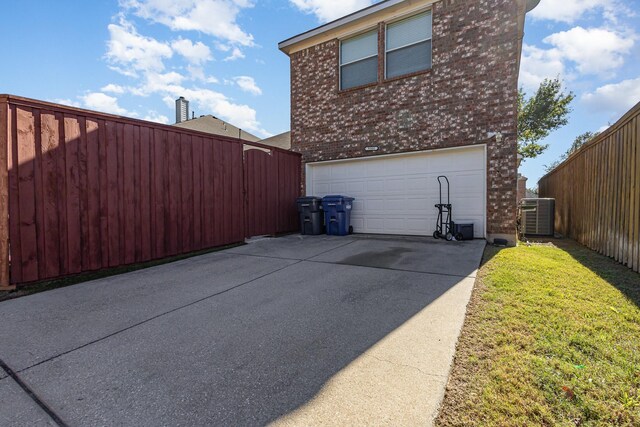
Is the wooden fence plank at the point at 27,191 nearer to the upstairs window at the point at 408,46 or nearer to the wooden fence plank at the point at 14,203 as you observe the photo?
the wooden fence plank at the point at 14,203

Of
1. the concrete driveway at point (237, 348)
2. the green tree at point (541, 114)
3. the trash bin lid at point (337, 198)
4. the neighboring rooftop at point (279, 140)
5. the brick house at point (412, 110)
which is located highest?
the green tree at point (541, 114)

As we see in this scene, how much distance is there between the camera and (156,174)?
18.6 ft

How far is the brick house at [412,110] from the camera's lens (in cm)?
675

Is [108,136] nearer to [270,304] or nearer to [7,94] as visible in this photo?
[7,94]

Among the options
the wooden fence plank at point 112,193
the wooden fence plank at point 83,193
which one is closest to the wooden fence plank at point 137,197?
the wooden fence plank at point 112,193

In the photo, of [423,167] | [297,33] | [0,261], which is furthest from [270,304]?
[297,33]

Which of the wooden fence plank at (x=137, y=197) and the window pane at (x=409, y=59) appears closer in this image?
the wooden fence plank at (x=137, y=197)

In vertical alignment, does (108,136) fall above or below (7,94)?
below

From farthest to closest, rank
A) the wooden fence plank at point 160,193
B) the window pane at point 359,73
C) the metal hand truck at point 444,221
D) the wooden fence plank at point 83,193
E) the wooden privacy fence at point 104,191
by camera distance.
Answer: the window pane at point 359,73 → the metal hand truck at point 444,221 → the wooden fence plank at point 160,193 → the wooden fence plank at point 83,193 → the wooden privacy fence at point 104,191

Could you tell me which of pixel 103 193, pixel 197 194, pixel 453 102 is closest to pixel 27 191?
pixel 103 193

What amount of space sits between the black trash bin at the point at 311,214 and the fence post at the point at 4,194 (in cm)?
590

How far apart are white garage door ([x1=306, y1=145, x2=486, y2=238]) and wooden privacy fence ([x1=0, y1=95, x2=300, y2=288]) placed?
295 centimetres

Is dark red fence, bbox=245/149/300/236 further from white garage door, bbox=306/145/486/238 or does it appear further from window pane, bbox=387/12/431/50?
window pane, bbox=387/12/431/50

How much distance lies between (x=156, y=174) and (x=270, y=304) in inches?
154
